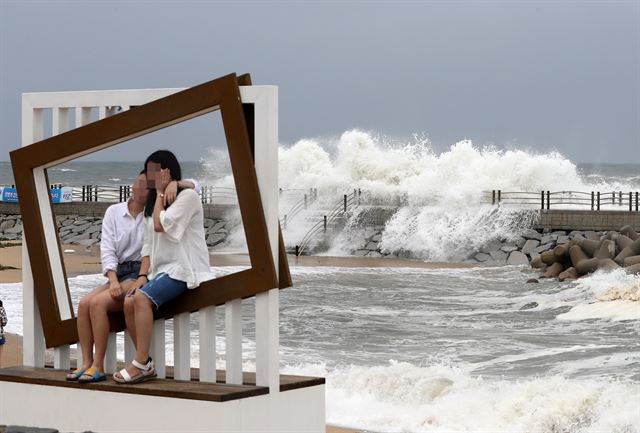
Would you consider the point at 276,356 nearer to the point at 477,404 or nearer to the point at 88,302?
the point at 88,302

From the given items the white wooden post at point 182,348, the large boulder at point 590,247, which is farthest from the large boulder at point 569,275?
the white wooden post at point 182,348

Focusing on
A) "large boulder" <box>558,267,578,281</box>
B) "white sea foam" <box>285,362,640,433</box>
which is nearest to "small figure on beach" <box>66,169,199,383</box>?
"white sea foam" <box>285,362,640,433</box>

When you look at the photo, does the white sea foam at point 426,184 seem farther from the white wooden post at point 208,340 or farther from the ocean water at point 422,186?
the white wooden post at point 208,340

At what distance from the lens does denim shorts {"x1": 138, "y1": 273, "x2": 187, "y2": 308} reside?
6047 millimetres

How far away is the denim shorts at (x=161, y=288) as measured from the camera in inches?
238

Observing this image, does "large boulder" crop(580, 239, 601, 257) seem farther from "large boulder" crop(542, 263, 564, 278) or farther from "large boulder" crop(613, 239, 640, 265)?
"large boulder" crop(613, 239, 640, 265)

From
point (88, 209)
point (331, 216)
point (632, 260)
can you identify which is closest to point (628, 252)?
point (632, 260)

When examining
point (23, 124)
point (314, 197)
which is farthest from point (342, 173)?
point (23, 124)

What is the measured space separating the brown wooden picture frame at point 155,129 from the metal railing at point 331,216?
24.9 m

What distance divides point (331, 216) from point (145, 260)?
29016 millimetres

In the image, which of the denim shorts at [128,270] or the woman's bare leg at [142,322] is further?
the denim shorts at [128,270]

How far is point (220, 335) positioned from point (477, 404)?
5114mm

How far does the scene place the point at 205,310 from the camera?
6.10 metres

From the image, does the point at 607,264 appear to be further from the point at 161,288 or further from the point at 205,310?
the point at 161,288
